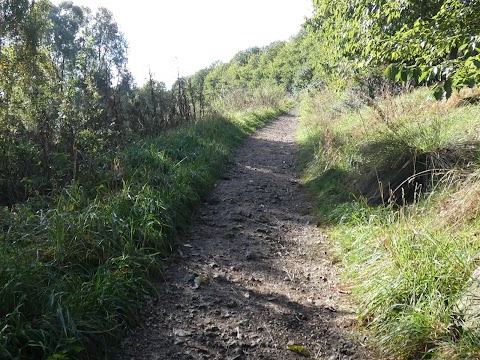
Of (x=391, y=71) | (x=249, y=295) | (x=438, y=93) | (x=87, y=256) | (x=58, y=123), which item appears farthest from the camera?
(x=58, y=123)

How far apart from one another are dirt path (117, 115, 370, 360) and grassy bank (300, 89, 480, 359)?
25 centimetres

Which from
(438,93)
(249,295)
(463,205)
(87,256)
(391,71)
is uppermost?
(391,71)

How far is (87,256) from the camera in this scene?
295 centimetres

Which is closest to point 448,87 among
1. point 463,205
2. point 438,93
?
point 438,93

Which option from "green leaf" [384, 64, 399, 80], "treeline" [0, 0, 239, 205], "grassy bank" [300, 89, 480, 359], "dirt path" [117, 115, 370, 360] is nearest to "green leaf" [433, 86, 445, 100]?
"green leaf" [384, 64, 399, 80]

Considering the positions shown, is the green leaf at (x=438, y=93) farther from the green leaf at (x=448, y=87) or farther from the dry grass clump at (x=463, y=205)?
the dry grass clump at (x=463, y=205)

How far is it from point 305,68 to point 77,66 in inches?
966

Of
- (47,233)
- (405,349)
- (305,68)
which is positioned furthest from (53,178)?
(305,68)

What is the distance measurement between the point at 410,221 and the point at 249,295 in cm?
161

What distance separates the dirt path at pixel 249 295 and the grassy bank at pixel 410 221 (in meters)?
0.25

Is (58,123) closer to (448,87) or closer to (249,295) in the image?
(249,295)

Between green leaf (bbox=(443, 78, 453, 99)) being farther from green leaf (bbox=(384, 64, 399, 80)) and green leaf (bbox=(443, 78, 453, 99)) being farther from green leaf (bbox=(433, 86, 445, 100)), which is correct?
green leaf (bbox=(384, 64, 399, 80))

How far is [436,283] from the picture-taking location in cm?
240

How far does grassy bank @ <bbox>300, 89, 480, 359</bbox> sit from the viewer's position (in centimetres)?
223
